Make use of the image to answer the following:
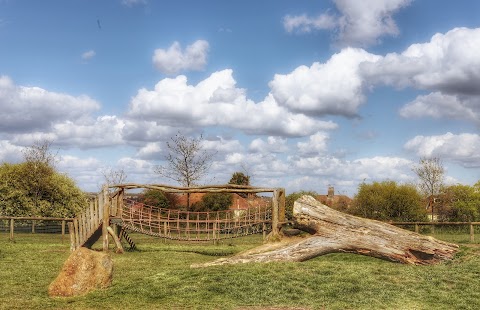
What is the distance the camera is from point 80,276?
35.8 feet

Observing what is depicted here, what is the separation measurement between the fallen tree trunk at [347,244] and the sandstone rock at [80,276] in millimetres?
3308

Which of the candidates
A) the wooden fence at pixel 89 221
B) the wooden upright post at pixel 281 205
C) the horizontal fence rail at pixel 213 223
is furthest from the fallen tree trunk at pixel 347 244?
the wooden fence at pixel 89 221

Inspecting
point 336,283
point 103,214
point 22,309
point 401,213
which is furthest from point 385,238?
point 401,213

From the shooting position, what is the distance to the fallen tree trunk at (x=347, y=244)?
13594 millimetres

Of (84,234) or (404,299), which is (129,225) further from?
(404,299)

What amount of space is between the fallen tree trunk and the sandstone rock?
3308mm

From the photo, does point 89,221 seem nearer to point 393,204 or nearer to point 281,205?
point 281,205

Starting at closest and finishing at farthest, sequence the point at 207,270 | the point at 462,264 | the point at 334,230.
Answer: the point at 207,270 → the point at 462,264 → the point at 334,230

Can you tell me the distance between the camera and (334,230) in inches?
546

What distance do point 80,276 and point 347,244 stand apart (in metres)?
6.78

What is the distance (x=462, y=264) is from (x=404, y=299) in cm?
369

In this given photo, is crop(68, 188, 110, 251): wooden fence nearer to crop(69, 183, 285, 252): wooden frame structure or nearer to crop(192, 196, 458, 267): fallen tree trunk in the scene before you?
crop(69, 183, 285, 252): wooden frame structure

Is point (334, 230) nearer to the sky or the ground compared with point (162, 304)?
nearer to the sky

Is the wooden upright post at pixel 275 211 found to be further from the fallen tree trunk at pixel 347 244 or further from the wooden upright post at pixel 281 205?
the fallen tree trunk at pixel 347 244
